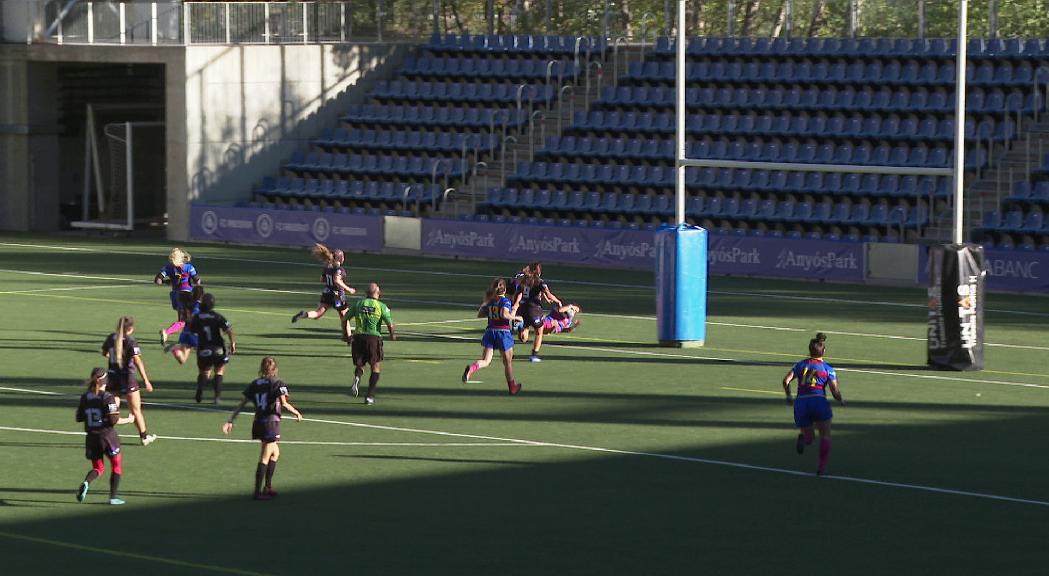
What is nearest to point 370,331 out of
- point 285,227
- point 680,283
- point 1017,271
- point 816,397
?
point 816,397

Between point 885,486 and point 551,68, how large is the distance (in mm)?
35218

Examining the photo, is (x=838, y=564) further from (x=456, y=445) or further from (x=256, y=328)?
(x=256, y=328)

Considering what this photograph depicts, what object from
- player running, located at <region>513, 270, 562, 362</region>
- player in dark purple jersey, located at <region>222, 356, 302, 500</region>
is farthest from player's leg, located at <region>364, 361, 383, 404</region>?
player in dark purple jersey, located at <region>222, 356, 302, 500</region>

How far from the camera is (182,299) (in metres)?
29.9

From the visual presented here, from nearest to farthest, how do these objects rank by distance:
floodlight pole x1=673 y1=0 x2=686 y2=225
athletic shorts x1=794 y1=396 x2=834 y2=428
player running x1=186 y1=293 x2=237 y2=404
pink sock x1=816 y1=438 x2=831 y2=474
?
athletic shorts x1=794 y1=396 x2=834 y2=428, pink sock x1=816 y1=438 x2=831 y2=474, player running x1=186 y1=293 x2=237 y2=404, floodlight pole x1=673 y1=0 x2=686 y2=225

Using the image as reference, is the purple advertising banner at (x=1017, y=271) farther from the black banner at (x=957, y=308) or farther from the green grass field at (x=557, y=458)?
the black banner at (x=957, y=308)

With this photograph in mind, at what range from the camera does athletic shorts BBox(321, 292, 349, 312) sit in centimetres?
3197

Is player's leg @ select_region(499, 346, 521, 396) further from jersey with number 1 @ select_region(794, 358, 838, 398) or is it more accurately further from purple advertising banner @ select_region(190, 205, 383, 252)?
purple advertising banner @ select_region(190, 205, 383, 252)

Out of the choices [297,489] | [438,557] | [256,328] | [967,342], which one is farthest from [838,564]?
[256,328]

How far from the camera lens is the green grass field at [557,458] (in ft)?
53.6

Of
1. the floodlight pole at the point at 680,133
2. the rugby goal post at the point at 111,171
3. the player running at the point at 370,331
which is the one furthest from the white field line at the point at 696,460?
the rugby goal post at the point at 111,171

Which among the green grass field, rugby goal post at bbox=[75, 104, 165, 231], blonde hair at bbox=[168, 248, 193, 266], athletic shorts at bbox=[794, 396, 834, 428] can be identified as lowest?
the green grass field

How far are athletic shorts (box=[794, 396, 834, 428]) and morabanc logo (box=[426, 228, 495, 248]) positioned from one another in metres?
27.4

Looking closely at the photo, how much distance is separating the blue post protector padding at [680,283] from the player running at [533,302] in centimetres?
A: 200
